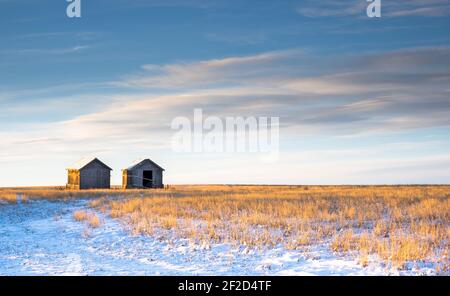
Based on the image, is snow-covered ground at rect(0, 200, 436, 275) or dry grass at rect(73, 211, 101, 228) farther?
dry grass at rect(73, 211, 101, 228)

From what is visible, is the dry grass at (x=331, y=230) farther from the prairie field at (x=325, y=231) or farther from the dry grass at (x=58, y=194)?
the dry grass at (x=58, y=194)

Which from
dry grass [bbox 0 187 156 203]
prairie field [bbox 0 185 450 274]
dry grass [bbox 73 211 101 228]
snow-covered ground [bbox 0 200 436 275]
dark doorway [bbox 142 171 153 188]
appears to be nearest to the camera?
snow-covered ground [bbox 0 200 436 275]

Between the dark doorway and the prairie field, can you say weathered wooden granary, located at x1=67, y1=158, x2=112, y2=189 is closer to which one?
the dark doorway

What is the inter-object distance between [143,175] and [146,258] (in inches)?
2065

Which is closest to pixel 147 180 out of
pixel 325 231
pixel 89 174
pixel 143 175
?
pixel 143 175

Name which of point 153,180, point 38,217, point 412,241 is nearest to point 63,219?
point 38,217

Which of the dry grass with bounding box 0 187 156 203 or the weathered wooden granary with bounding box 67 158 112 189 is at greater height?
the weathered wooden granary with bounding box 67 158 112 189

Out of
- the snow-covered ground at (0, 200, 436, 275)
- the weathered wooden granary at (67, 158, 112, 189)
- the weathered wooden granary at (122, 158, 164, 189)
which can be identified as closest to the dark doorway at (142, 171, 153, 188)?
the weathered wooden granary at (122, 158, 164, 189)

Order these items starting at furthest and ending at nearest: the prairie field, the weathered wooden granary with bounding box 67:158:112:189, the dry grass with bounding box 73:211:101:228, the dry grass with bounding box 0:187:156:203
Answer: the weathered wooden granary with bounding box 67:158:112:189, the dry grass with bounding box 0:187:156:203, the dry grass with bounding box 73:211:101:228, the prairie field

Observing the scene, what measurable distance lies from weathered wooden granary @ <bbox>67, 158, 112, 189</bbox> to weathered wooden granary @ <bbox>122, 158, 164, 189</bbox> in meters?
2.53

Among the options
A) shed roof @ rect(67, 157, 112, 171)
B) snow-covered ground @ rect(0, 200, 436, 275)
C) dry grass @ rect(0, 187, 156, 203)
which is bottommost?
snow-covered ground @ rect(0, 200, 436, 275)

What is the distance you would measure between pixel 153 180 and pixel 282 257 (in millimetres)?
52746

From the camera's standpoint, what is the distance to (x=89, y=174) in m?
60.2

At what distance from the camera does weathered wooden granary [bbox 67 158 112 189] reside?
59688 mm
